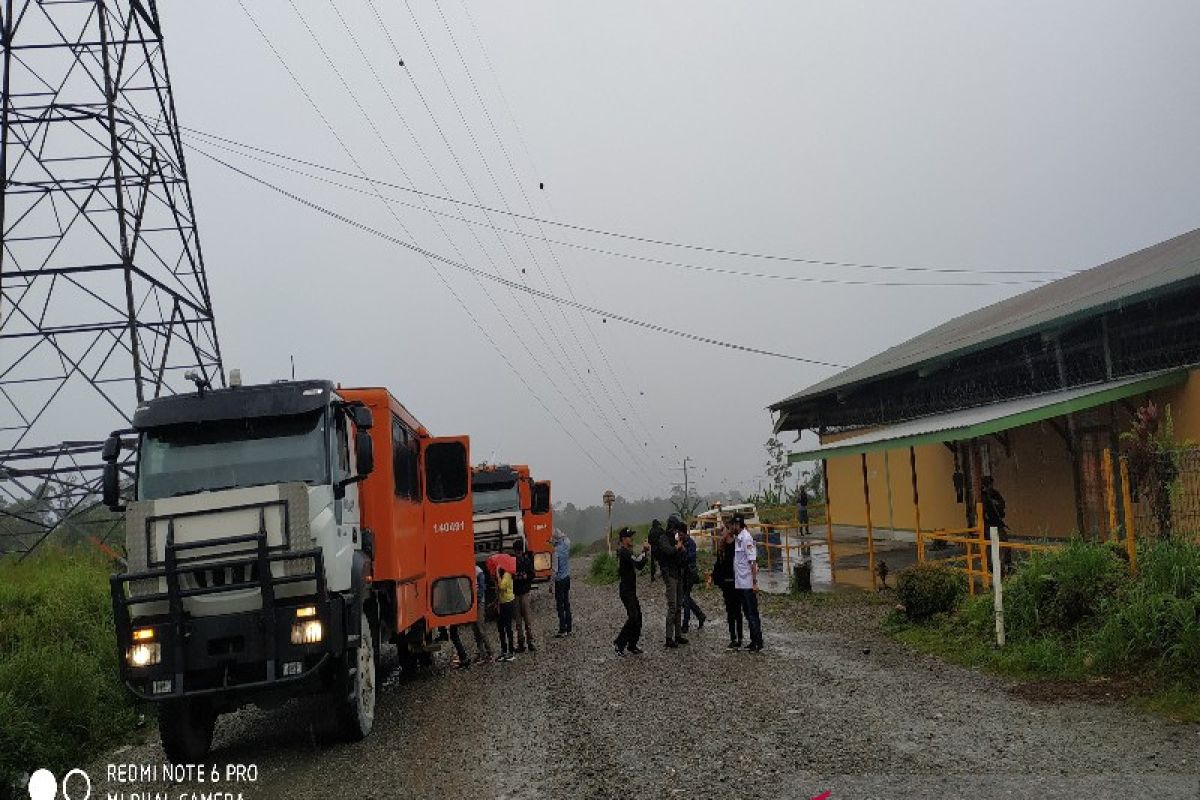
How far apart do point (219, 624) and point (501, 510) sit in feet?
49.8

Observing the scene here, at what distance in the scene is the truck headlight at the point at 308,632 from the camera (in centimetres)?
852

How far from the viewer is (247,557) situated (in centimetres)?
855

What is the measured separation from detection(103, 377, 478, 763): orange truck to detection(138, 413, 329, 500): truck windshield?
0.5 inches

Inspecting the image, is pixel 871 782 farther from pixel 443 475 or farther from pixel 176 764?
pixel 443 475

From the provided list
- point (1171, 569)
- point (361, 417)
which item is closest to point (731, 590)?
point (1171, 569)

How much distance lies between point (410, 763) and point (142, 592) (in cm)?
269

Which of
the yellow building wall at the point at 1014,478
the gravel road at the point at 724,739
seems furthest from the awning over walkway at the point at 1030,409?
the gravel road at the point at 724,739

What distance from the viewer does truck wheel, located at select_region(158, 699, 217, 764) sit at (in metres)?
8.98

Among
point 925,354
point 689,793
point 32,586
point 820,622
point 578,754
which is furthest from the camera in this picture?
point 925,354

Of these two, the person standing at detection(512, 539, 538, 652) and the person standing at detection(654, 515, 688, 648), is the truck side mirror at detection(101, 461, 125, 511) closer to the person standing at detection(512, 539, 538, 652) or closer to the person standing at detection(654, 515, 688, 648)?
the person standing at detection(512, 539, 538, 652)

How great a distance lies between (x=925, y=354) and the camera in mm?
22891

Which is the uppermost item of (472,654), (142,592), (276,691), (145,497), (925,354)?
(925,354)

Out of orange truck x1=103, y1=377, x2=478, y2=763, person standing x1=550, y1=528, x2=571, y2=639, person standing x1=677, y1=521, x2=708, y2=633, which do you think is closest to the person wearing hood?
person standing x1=677, y1=521, x2=708, y2=633

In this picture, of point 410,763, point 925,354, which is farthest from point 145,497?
point 925,354
